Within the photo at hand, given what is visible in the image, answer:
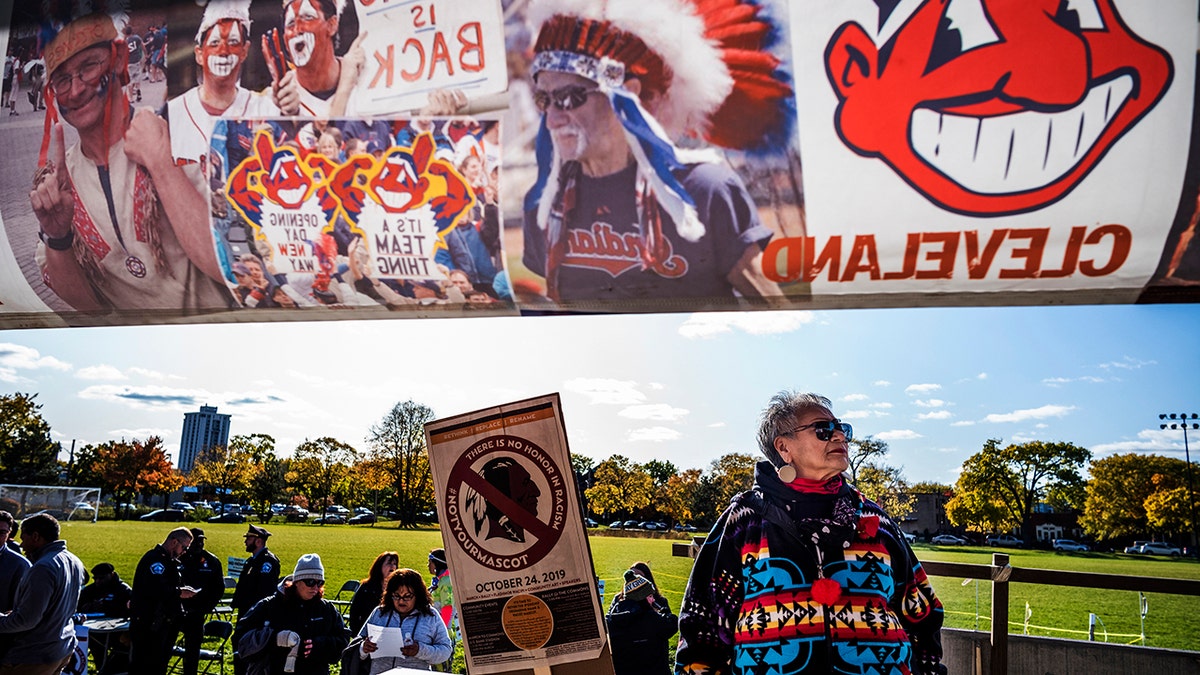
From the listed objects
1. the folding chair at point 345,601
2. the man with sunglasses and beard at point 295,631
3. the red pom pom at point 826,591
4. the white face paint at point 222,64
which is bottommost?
the folding chair at point 345,601

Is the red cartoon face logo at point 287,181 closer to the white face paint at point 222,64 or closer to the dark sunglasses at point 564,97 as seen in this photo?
the white face paint at point 222,64

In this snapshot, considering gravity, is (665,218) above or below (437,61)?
below

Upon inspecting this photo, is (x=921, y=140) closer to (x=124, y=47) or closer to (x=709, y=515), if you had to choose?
(x=124, y=47)

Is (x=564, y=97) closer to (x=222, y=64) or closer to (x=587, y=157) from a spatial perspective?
(x=587, y=157)

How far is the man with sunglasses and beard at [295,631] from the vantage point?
167 inches

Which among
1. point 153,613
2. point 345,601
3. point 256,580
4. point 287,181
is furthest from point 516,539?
point 345,601

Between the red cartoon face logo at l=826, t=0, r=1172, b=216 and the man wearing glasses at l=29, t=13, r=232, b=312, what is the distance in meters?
2.27

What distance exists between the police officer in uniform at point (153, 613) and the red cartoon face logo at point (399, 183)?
468 cm

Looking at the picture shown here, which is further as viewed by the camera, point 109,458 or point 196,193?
point 109,458

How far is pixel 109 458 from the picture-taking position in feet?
68.8

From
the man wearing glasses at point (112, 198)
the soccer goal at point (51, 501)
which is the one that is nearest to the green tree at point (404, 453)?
the soccer goal at point (51, 501)

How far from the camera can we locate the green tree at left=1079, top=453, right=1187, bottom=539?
7969 millimetres

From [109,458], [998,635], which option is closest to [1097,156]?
[998,635]

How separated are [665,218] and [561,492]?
1316 mm
